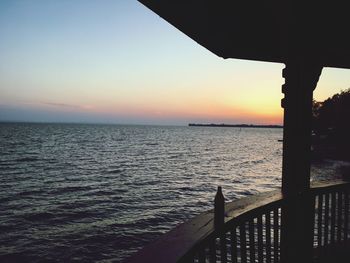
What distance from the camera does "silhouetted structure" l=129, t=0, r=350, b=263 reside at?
8.86 ft

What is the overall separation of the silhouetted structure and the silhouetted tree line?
56.0 metres

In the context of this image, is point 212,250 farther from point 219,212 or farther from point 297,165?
point 297,165

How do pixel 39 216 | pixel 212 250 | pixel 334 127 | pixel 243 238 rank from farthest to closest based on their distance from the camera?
pixel 334 127, pixel 39 216, pixel 243 238, pixel 212 250

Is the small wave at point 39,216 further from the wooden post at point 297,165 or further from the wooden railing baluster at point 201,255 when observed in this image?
the wooden railing baluster at point 201,255

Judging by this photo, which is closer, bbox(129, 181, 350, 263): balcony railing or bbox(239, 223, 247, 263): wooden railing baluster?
bbox(129, 181, 350, 263): balcony railing

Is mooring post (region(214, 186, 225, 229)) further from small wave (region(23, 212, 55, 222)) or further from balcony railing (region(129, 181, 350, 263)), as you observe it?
small wave (region(23, 212, 55, 222))

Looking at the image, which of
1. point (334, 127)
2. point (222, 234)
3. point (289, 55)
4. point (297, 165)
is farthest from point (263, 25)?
point (334, 127)

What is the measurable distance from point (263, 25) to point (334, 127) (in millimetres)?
62344

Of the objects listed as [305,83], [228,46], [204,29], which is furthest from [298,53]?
[204,29]

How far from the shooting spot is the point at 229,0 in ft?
7.93

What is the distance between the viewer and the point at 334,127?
58.1m

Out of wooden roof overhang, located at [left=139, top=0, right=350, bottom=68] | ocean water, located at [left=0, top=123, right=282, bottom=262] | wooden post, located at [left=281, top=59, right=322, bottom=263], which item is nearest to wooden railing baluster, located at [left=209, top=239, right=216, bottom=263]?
wooden post, located at [left=281, top=59, right=322, bottom=263]

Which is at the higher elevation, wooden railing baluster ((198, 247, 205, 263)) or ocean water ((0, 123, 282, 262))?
wooden railing baluster ((198, 247, 205, 263))

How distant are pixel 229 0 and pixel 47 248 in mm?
14059
